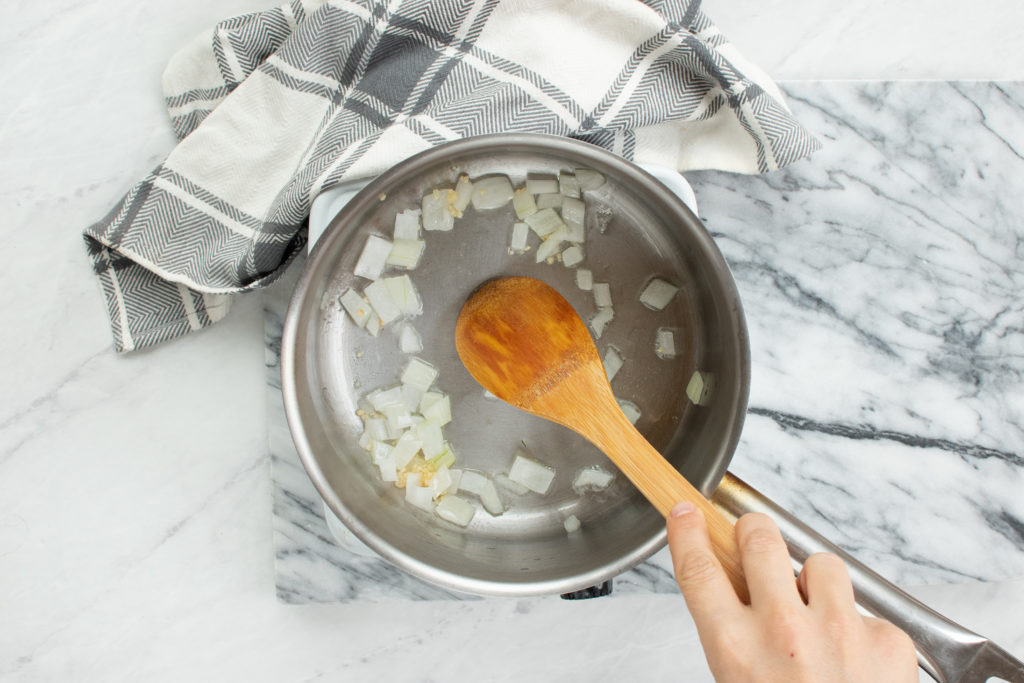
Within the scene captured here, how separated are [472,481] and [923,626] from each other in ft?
1.62

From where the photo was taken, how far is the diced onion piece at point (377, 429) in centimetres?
90

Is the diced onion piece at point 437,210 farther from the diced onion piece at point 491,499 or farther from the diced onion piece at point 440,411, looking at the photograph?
the diced onion piece at point 491,499

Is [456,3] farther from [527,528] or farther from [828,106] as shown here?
[527,528]

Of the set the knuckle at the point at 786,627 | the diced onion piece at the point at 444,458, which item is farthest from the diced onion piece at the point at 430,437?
the knuckle at the point at 786,627

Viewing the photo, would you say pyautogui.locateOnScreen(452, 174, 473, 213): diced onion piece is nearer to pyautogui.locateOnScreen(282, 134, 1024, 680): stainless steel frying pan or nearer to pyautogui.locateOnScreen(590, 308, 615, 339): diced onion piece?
pyautogui.locateOnScreen(282, 134, 1024, 680): stainless steel frying pan

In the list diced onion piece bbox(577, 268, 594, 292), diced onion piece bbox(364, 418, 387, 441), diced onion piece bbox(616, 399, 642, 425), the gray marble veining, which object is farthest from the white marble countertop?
diced onion piece bbox(577, 268, 594, 292)

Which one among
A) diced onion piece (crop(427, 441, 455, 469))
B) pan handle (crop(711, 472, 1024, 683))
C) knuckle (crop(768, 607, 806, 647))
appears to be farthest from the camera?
diced onion piece (crop(427, 441, 455, 469))

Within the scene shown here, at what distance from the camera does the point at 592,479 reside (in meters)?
0.90

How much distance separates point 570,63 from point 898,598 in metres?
0.66

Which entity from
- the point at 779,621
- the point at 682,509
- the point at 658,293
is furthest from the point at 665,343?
the point at 779,621

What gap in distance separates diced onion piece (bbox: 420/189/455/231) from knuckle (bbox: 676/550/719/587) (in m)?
0.47

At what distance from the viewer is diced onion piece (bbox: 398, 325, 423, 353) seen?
0.88m

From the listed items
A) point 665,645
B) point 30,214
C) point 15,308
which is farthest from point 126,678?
point 665,645

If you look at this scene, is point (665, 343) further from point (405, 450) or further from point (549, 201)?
point (405, 450)
